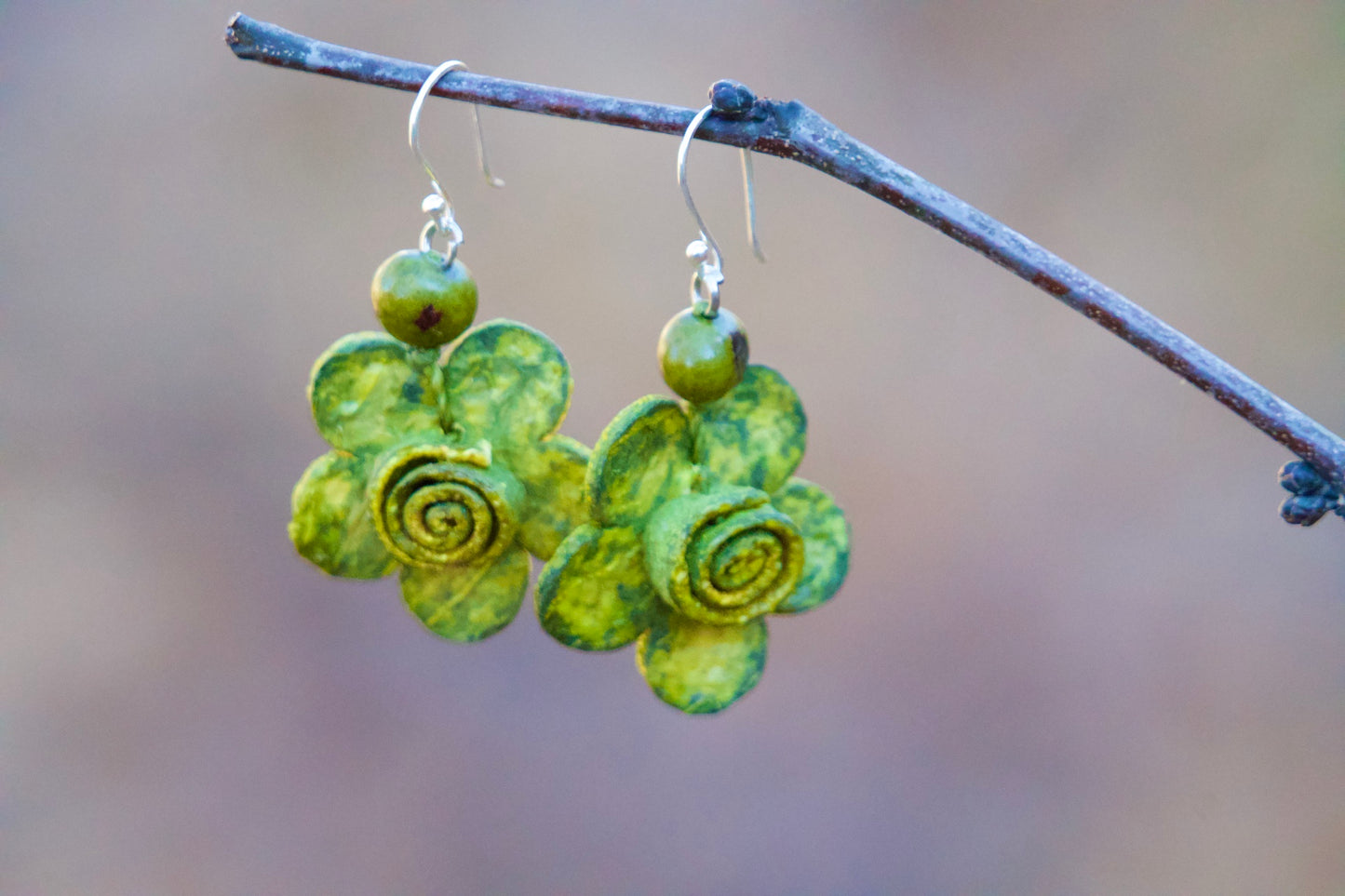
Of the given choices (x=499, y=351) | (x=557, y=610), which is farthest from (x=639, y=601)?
(x=499, y=351)

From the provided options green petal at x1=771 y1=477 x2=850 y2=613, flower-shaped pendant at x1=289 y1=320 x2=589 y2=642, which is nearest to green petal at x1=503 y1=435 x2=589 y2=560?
flower-shaped pendant at x1=289 y1=320 x2=589 y2=642

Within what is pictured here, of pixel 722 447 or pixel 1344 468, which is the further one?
pixel 722 447

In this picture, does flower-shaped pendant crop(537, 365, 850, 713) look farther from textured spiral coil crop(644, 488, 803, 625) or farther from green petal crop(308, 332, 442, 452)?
green petal crop(308, 332, 442, 452)

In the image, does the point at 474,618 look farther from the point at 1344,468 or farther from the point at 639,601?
the point at 1344,468

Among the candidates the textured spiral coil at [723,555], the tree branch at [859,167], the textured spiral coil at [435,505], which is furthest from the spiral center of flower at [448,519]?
the tree branch at [859,167]

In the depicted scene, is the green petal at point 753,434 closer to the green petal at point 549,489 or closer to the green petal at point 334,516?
the green petal at point 549,489
